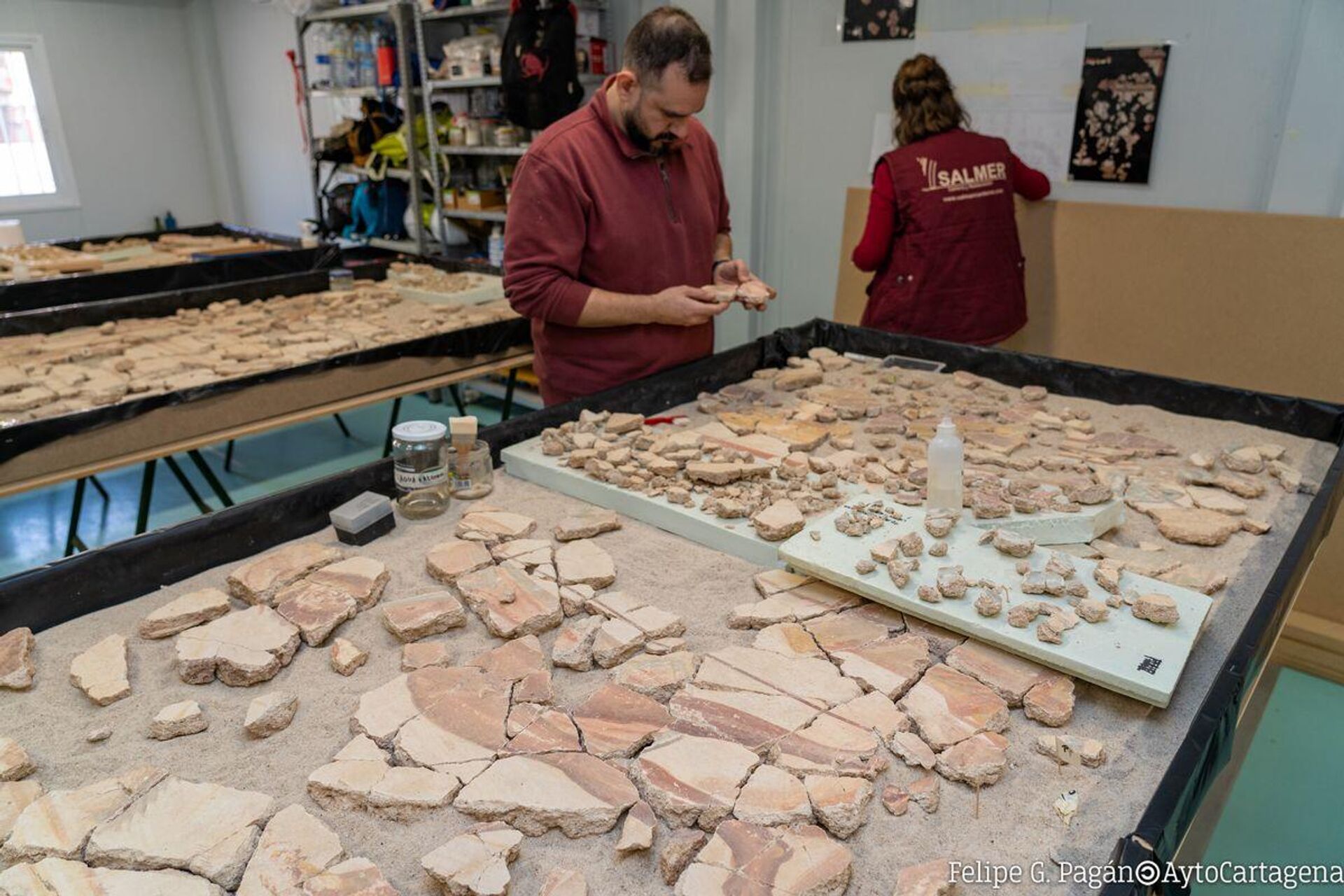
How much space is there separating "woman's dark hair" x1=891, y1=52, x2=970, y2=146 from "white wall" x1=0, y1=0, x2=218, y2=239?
24.8 ft

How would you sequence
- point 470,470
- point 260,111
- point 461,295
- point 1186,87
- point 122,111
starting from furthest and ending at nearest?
point 260,111 < point 122,111 < point 461,295 < point 1186,87 < point 470,470

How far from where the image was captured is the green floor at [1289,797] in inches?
88.8

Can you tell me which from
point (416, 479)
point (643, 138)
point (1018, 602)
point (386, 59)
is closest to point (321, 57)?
point (386, 59)

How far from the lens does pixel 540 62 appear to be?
4.66 metres

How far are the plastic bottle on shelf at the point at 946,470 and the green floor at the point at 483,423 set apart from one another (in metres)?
1.26

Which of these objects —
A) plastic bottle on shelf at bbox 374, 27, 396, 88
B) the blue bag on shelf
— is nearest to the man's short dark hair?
plastic bottle on shelf at bbox 374, 27, 396, 88

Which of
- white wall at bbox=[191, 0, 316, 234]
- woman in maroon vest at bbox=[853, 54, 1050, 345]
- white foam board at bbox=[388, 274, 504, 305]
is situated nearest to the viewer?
woman in maroon vest at bbox=[853, 54, 1050, 345]

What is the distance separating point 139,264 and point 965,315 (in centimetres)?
425

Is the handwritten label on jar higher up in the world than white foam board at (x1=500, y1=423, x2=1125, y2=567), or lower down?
higher up

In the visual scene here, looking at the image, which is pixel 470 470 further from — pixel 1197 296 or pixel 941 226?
pixel 1197 296

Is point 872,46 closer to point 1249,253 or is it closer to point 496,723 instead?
point 1249,253

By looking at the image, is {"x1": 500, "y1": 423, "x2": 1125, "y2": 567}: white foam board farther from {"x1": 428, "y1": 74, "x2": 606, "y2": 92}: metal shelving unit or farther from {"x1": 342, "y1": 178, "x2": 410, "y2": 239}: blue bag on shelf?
{"x1": 342, "y1": 178, "x2": 410, "y2": 239}: blue bag on shelf

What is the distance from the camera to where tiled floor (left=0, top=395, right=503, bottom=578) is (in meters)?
4.12

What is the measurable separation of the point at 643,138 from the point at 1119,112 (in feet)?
7.22
